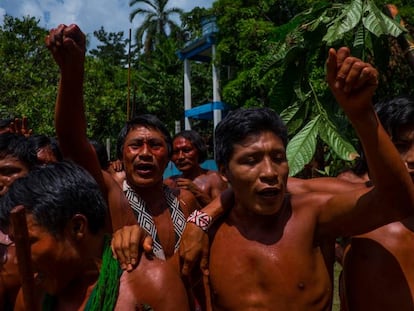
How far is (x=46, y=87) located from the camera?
1652cm

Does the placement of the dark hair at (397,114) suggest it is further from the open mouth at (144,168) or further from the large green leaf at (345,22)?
the open mouth at (144,168)

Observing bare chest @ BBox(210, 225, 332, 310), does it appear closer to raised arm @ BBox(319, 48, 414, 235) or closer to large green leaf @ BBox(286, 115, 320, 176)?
raised arm @ BBox(319, 48, 414, 235)

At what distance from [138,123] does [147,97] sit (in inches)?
883

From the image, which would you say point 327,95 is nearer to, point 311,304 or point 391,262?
point 391,262

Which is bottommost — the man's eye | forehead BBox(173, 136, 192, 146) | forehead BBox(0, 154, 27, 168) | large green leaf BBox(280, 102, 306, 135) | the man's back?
the man's back

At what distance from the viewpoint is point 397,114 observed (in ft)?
8.16

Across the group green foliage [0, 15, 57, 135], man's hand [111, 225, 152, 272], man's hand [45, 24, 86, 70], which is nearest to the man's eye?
man's hand [45, 24, 86, 70]

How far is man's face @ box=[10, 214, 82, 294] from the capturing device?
5.90 feet

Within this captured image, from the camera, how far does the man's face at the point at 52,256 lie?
180 centimetres

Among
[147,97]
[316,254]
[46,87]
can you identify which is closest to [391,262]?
[316,254]

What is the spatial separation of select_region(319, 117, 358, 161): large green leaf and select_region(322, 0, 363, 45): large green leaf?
1.41ft

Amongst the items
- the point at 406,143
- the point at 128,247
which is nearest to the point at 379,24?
the point at 406,143

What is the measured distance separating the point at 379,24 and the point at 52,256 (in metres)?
1.97

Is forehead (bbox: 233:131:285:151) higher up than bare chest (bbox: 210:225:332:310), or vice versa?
forehead (bbox: 233:131:285:151)
